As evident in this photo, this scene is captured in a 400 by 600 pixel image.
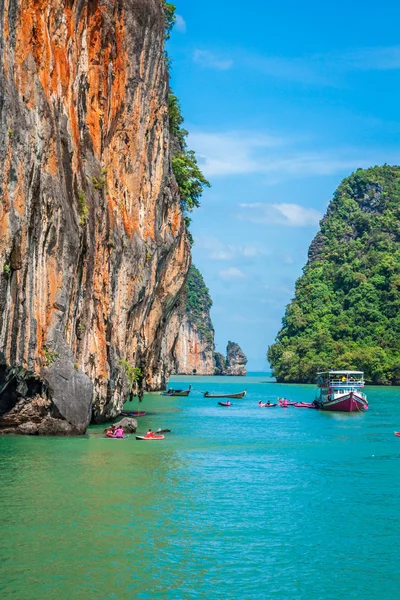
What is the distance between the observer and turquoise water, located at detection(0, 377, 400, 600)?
14.0 meters

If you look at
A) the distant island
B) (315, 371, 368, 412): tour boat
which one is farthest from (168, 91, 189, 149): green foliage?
the distant island

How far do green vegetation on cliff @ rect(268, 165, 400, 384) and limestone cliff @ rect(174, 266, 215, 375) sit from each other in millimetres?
34013

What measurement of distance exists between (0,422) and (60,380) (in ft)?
10.2

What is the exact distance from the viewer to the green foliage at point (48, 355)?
28.0 m

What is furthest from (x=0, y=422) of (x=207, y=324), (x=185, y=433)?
(x=207, y=324)

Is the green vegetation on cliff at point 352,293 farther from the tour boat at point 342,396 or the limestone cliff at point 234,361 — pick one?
the limestone cliff at point 234,361

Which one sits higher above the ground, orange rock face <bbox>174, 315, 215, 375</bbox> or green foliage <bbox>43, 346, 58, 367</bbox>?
orange rock face <bbox>174, 315, 215, 375</bbox>

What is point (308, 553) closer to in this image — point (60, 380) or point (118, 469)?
point (118, 469)

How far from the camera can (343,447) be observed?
33.1m

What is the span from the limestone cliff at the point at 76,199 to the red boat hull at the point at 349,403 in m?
15.1

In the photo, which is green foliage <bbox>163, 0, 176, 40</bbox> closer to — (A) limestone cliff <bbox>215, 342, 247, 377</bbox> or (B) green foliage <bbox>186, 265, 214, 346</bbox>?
(B) green foliage <bbox>186, 265, 214, 346</bbox>

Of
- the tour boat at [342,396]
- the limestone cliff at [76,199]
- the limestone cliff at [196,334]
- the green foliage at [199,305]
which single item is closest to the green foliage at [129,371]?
the limestone cliff at [76,199]

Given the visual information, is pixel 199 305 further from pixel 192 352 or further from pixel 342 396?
pixel 342 396

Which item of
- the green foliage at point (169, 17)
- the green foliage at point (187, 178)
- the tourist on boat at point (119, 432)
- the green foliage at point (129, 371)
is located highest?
the green foliage at point (169, 17)
